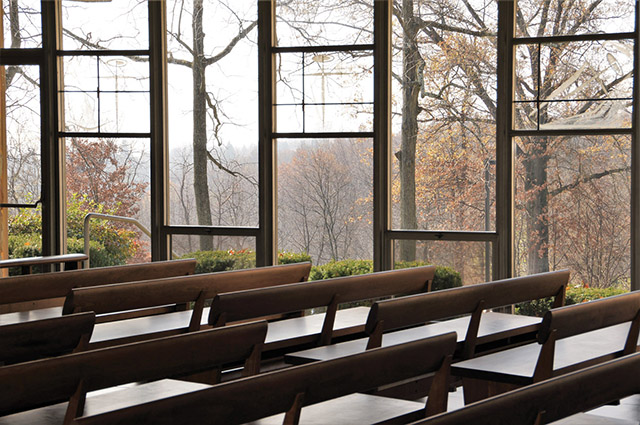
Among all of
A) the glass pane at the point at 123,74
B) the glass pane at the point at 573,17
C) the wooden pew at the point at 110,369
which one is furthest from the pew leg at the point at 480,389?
the glass pane at the point at 123,74

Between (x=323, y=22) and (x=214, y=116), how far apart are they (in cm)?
114

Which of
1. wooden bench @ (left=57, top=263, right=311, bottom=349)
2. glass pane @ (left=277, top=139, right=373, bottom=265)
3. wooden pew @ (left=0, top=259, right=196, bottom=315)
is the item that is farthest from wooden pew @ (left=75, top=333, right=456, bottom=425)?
glass pane @ (left=277, top=139, right=373, bottom=265)

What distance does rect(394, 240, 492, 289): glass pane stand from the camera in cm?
614

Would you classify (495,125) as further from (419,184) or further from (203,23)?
(203,23)

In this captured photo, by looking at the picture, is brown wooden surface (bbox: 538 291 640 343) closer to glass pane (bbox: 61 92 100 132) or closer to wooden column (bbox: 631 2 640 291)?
wooden column (bbox: 631 2 640 291)

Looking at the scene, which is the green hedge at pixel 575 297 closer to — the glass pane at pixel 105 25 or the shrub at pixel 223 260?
the shrub at pixel 223 260

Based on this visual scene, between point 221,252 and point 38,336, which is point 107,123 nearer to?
point 221,252

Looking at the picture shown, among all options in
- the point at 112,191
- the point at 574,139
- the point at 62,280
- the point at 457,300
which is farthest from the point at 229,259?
the point at 457,300

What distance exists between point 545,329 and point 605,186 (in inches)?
122

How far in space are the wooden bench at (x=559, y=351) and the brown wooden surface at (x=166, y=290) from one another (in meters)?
1.32

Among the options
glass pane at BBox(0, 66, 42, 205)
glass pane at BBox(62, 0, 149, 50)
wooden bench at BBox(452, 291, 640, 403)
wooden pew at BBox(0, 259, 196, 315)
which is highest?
glass pane at BBox(62, 0, 149, 50)

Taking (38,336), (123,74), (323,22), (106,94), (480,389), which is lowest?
(480,389)

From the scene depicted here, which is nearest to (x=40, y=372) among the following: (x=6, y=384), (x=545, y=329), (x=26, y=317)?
(x=6, y=384)

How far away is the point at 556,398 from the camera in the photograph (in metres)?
2.11
